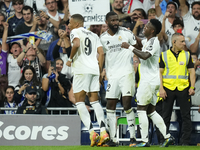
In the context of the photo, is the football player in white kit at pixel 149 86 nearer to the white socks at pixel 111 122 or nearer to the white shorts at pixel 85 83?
the white socks at pixel 111 122

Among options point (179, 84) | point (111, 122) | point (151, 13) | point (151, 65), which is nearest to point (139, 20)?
point (151, 13)

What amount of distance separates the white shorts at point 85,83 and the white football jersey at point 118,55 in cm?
38

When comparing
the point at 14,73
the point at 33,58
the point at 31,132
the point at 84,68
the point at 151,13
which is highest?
the point at 151,13

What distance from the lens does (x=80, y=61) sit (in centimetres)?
594

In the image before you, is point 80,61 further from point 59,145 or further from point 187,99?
point 187,99

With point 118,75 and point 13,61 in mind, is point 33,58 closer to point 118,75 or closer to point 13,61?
point 13,61

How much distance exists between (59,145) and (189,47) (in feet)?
14.3

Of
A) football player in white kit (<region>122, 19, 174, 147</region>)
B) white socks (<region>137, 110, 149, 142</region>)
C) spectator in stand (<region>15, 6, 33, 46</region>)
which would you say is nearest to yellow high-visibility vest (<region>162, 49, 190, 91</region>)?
football player in white kit (<region>122, 19, 174, 147</region>)

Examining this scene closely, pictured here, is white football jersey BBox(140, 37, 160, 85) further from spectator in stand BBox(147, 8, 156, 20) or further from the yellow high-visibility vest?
spectator in stand BBox(147, 8, 156, 20)

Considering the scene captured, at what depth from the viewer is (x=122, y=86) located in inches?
239

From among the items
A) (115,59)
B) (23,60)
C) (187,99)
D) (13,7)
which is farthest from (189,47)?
(13,7)

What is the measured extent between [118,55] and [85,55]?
60 cm

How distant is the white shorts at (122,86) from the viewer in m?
6.01

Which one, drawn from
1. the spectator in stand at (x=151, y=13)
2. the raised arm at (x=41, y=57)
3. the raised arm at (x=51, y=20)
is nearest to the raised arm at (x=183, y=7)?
the spectator in stand at (x=151, y=13)
